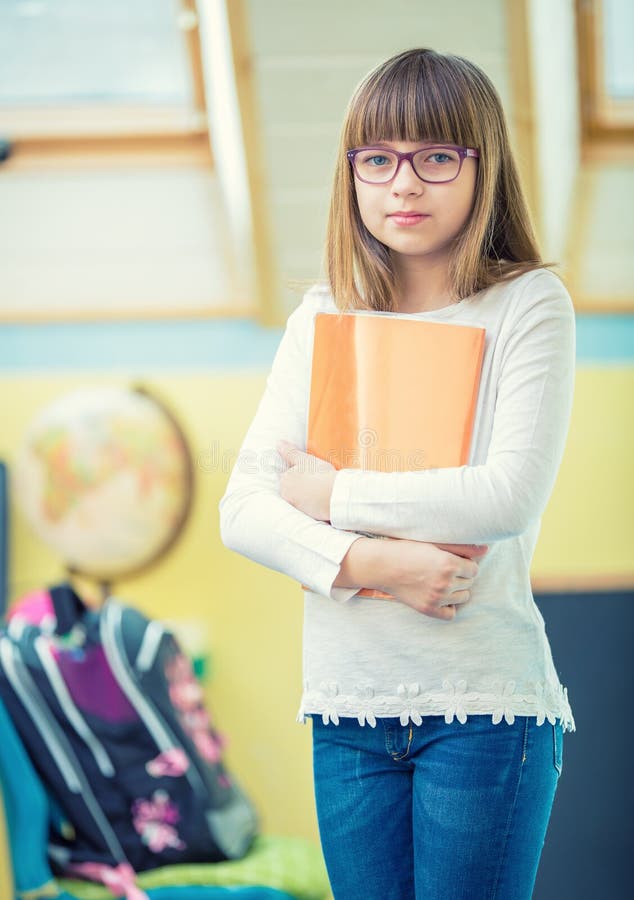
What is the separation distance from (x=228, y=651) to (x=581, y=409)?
3.19ft

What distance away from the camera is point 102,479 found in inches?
87.7

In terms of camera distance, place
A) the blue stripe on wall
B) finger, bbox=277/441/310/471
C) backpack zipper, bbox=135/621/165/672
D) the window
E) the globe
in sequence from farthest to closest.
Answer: the blue stripe on wall < the window < the globe < backpack zipper, bbox=135/621/165/672 < finger, bbox=277/441/310/471

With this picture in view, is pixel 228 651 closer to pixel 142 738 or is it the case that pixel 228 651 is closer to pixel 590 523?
pixel 142 738

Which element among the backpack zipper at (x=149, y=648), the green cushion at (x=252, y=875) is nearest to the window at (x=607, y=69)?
the backpack zipper at (x=149, y=648)

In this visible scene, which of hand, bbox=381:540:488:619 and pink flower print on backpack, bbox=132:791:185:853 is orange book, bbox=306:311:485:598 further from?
pink flower print on backpack, bbox=132:791:185:853

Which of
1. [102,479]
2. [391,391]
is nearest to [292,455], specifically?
[391,391]

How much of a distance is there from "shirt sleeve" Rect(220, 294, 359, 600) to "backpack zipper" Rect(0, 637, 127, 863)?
3.48ft

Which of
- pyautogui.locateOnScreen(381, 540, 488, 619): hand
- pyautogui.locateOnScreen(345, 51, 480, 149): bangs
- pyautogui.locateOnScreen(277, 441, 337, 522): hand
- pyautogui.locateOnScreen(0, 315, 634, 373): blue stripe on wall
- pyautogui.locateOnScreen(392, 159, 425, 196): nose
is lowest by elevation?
pyautogui.locateOnScreen(0, 315, 634, 373): blue stripe on wall

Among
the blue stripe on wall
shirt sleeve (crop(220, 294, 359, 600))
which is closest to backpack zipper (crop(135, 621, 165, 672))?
the blue stripe on wall

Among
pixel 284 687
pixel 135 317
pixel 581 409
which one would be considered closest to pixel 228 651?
pixel 284 687

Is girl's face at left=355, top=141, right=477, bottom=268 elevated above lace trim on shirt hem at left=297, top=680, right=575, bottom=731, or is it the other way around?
girl's face at left=355, top=141, right=477, bottom=268

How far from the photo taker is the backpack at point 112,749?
6.35 ft

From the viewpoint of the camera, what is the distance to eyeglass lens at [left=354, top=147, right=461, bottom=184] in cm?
97

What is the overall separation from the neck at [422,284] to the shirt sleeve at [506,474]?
9 cm
